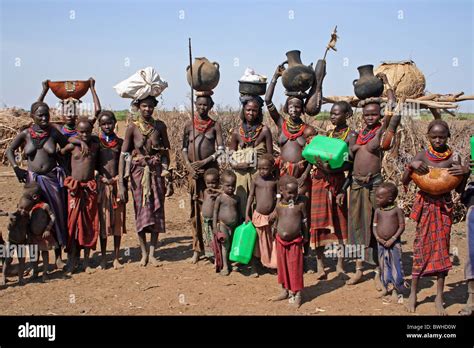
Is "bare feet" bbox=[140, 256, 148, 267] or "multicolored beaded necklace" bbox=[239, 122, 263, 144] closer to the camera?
"multicolored beaded necklace" bbox=[239, 122, 263, 144]

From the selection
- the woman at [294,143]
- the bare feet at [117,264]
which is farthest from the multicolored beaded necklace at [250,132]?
the bare feet at [117,264]

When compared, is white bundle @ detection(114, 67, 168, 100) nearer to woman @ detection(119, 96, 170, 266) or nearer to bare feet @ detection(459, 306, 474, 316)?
woman @ detection(119, 96, 170, 266)

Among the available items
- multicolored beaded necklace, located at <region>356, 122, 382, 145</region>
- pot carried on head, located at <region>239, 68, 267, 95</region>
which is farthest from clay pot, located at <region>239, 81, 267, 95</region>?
multicolored beaded necklace, located at <region>356, 122, 382, 145</region>

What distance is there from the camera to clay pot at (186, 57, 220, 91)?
5.96 metres

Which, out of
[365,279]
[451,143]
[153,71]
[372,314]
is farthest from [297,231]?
[451,143]

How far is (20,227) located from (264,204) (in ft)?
8.27

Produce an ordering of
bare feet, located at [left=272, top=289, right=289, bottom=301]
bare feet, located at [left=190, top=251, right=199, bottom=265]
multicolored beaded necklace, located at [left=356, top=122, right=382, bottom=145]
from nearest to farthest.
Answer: bare feet, located at [left=272, top=289, right=289, bottom=301] → multicolored beaded necklace, located at [left=356, top=122, right=382, bottom=145] → bare feet, located at [left=190, top=251, right=199, bottom=265]

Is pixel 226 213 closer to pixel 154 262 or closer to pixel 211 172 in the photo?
pixel 211 172

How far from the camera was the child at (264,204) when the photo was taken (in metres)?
5.41

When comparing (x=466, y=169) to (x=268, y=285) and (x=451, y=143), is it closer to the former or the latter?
(x=268, y=285)

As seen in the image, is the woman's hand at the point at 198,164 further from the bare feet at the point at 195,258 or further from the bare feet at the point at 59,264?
the bare feet at the point at 59,264

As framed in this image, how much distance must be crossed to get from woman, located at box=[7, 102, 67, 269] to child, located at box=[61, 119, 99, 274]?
13 cm

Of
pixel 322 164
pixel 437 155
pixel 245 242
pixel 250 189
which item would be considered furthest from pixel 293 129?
pixel 437 155

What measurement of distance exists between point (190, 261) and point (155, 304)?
4.78 ft
